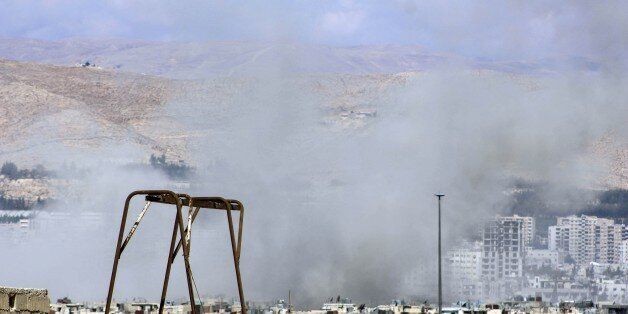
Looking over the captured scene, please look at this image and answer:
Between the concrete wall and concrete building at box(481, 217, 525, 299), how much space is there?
93.6m

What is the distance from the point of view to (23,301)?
29.2 meters

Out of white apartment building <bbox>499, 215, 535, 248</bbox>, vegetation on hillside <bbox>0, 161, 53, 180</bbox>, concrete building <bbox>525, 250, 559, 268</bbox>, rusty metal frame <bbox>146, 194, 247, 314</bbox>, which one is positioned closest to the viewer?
rusty metal frame <bbox>146, 194, 247, 314</bbox>

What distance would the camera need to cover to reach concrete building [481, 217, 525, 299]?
125625 millimetres

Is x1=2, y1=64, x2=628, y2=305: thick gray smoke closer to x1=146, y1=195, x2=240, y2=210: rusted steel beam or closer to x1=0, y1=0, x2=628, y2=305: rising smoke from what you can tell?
x1=0, y1=0, x2=628, y2=305: rising smoke

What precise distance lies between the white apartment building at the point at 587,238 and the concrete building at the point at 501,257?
7811 millimetres

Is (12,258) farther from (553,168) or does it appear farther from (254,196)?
(553,168)

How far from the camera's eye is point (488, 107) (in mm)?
112000

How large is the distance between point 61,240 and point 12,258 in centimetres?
1163

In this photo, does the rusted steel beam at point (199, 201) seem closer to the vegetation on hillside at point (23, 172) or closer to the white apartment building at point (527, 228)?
the white apartment building at point (527, 228)

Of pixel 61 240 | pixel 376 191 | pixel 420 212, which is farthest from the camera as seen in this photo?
pixel 61 240

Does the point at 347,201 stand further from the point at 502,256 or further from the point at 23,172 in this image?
the point at 23,172

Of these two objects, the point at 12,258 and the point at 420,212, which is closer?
the point at 420,212

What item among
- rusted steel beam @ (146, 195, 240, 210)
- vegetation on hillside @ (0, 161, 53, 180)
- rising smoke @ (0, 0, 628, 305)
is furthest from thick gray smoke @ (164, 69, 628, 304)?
rusted steel beam @ (146, 195, 240, 210)

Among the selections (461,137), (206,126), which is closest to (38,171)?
(206,126)
